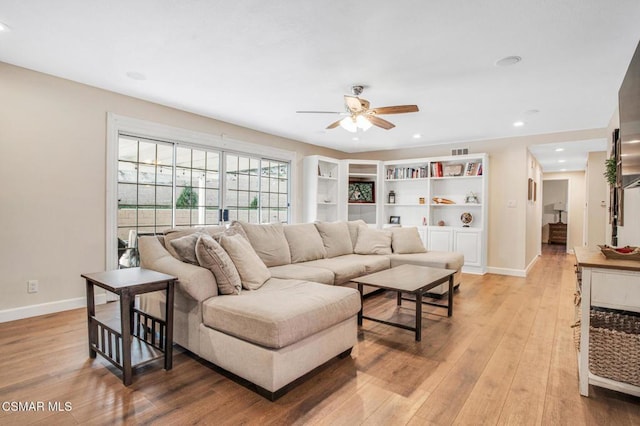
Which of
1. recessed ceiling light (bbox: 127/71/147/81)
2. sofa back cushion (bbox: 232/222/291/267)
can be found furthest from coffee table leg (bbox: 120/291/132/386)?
recessed ceiling light (bbox: 127/71/147/81)

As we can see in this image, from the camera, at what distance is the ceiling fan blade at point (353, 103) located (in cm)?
321

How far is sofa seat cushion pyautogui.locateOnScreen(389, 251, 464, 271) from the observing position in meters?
4.16

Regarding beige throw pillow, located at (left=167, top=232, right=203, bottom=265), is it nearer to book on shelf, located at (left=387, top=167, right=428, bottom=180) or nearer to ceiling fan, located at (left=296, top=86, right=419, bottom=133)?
ceiling fan, located at (left=296, top=86, right=419, bottom=133)

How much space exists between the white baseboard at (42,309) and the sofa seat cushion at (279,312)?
7.47 ft

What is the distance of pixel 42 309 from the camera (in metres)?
3.37

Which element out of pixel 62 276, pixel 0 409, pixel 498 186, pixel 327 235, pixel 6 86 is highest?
pixel 6 86

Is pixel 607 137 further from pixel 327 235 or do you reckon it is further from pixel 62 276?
pixel 62 276

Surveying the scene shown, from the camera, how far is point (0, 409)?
71.2 inches

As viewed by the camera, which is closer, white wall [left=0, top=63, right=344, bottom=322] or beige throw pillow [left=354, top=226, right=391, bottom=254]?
white wall [left=0, top=63, right=344, bottom=322]

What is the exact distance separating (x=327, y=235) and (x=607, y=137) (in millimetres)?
4327

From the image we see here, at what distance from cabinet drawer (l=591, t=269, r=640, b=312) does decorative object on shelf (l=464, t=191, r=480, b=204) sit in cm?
434

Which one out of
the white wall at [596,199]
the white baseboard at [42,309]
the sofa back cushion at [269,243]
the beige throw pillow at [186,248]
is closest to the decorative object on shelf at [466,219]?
the white wall at [596,199]

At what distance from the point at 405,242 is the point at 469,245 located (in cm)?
177

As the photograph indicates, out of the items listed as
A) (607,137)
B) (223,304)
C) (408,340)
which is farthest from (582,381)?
(607,137)
